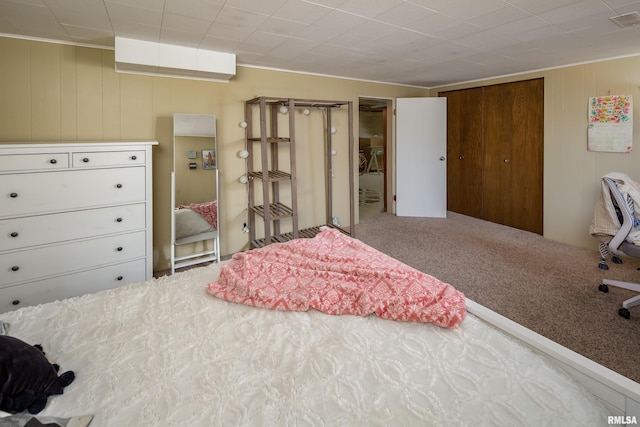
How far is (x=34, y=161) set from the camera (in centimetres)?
237

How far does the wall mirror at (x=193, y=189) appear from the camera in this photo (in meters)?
3.27

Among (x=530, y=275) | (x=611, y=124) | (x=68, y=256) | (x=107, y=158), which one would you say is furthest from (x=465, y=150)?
(x=68, y=256)

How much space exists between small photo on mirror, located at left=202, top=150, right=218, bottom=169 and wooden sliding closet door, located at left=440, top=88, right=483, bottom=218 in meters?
3.84

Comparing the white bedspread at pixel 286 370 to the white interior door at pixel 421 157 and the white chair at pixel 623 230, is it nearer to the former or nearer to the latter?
the white chair at pixel 623 230

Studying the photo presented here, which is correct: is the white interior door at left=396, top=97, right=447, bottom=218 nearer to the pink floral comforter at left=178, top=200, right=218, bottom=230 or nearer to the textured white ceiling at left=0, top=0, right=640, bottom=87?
the textured white ceiling at left=0, top=0, right=640, bottom=87

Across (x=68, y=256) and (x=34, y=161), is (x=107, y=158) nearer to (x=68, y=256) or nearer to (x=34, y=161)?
(x=34, y=161)

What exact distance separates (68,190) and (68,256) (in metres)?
0.50

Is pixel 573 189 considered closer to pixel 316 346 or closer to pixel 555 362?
pixel 555 362

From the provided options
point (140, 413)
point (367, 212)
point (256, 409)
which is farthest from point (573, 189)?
point (140, 413)

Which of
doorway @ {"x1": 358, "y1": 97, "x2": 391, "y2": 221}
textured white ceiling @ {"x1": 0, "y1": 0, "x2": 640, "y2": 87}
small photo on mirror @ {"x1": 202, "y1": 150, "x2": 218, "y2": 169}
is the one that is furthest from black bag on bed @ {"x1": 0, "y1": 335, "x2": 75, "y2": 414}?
doorway @ {"x1": 358, "y1": 97, "x2": 391, "y2": 221}

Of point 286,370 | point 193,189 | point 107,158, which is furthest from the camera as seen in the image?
point 193,189

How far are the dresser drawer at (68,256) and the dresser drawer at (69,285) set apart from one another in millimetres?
52

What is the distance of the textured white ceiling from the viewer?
7.08ft

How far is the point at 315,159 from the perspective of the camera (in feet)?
14.5
